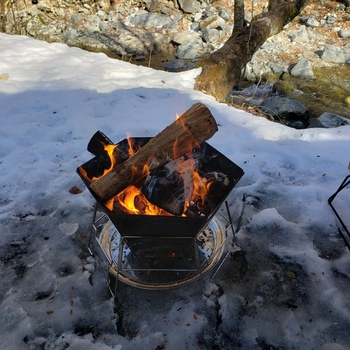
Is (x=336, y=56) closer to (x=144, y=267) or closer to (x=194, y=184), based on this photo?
(x=194, y=184)

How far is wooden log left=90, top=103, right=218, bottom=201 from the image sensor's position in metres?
2.51

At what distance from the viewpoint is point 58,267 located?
9.39 ft

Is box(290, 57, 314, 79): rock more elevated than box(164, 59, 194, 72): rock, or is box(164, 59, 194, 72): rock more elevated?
box(290, 57, 314, 79): rock

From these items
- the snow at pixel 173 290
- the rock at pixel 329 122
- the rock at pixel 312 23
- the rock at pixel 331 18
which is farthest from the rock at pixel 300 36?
the snow at pixel 173 290

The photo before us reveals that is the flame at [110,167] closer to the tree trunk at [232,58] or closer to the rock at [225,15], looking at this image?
the tree trunk at [232,58]

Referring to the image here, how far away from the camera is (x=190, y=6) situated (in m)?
13.7

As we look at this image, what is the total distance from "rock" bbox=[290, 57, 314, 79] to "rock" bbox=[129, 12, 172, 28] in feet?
18.5

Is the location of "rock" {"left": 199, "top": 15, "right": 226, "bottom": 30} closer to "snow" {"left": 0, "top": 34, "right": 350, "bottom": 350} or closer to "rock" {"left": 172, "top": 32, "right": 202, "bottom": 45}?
"rock" {"left": 172, "top": 32, "right": 202, "bottom": 45}

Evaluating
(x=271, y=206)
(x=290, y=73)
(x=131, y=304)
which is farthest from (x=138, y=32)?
(x=131, y=304)

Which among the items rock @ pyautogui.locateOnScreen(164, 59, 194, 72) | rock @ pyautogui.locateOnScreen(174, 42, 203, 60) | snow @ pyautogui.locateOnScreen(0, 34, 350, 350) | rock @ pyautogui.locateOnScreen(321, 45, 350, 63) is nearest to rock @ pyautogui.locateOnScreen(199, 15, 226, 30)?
rock @ pyautogui.locateOnScreen(174, 42, 203, 60)

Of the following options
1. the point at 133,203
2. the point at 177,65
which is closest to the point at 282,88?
the point at 177,65

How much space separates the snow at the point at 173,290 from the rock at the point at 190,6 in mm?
9749

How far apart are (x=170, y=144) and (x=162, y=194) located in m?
0.41

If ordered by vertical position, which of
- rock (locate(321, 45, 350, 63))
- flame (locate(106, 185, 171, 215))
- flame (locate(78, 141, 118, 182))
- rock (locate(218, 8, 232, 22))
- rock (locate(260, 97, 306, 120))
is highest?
flame (locate(78, 141, 118, 182))
